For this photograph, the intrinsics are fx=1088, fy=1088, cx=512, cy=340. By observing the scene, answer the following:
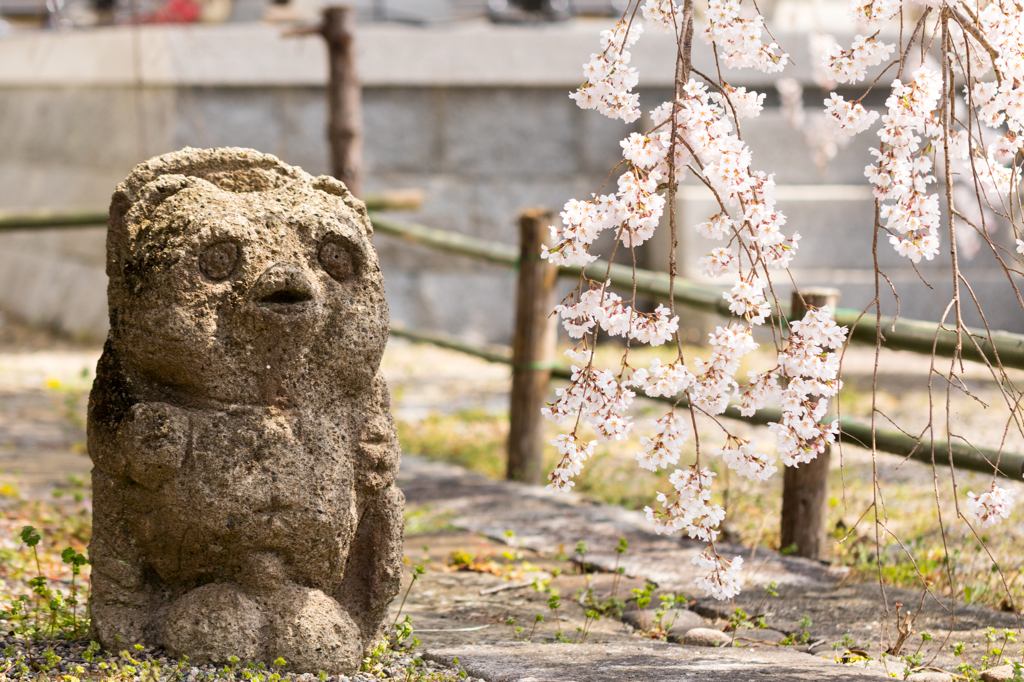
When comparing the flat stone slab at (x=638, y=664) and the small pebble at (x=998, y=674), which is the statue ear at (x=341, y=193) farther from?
the small pebble at (x=998, y=674)

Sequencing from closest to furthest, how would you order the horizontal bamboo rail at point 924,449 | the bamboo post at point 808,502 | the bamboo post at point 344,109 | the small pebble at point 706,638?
the small pebble at point 706,638
the horizontal bamboo rail at point 924,449
the bamboo post at point 808,502
the bamboo post at point 344,109

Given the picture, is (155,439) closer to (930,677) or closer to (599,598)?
(599,598)

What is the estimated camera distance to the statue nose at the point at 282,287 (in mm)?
2529

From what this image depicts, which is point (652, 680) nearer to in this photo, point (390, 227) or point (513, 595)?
point (513, 595)

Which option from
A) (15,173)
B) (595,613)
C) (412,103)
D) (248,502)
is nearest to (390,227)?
(412,103)

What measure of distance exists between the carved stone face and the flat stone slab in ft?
2.60

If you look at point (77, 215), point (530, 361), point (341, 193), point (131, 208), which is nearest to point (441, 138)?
point (77, 215)

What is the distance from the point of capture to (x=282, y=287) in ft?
8.32

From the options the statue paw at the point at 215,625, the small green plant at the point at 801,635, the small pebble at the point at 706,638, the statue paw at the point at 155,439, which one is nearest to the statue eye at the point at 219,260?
the statue paw at the point at 155,439

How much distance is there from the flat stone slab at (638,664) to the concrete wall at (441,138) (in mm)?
5533

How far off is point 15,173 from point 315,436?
8423 millimetres

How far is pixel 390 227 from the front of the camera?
6488mm

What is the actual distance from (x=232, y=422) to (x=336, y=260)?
0.46m

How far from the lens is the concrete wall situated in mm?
7805
